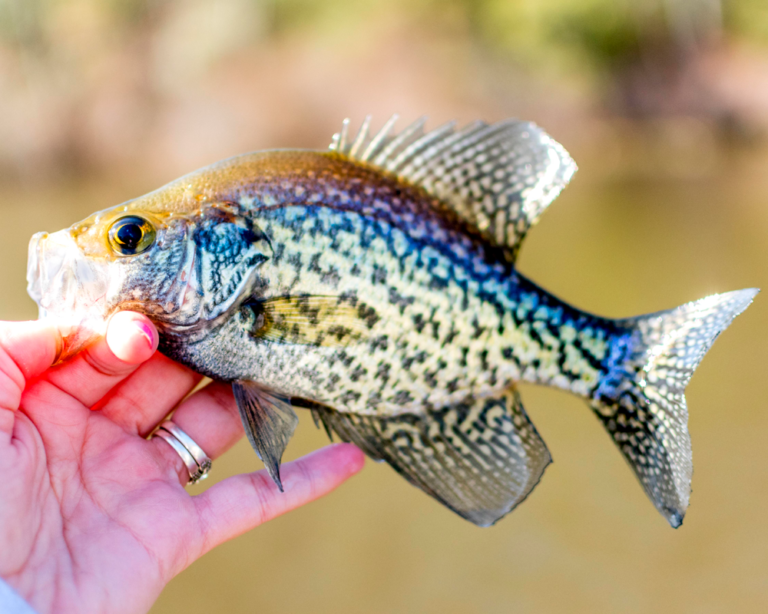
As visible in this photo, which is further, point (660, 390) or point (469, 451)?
point (469, 451)

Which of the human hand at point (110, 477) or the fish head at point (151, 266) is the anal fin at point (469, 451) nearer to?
the human hand at point (110, 477)

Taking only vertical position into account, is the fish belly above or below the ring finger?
above

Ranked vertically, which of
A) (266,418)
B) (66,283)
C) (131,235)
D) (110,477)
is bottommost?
(110,477)

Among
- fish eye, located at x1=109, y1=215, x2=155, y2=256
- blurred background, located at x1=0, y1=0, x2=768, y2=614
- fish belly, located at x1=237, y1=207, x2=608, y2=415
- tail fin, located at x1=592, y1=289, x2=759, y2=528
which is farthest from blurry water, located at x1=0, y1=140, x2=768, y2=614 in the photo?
fish eye, located at x1=109, y1=215, x2=155, y2=256

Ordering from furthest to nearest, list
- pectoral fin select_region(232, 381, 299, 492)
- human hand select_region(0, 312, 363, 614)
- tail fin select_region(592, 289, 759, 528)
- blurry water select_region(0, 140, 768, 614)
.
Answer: blurry water select_region(0, 140, 768, 614)
tail fin select_region(592, 289, 759, 528)
pectoral fin select_region(232, 381, 299, 492)
human hand select_region(0, 312, 363, 614)

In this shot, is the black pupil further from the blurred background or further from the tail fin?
the blurred background

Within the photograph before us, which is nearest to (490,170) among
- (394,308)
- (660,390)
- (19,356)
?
(394,308)

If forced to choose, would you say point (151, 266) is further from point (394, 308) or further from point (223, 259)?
point (394, 308)
